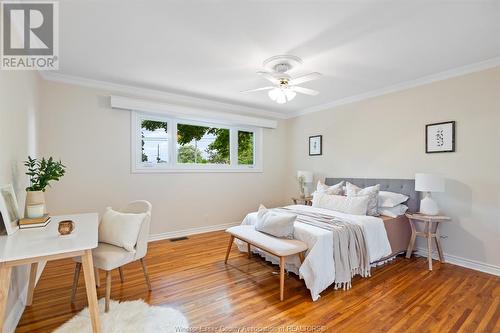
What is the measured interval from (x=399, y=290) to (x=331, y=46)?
2601mm

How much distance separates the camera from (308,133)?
17.0 feet

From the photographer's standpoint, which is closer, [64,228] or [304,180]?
[64,228]

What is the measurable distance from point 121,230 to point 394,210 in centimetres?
342

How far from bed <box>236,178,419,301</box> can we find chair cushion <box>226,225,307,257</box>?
0.13m

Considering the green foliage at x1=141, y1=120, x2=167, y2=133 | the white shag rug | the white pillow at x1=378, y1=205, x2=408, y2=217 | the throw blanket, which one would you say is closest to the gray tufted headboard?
the white pillow at x1=378, y1=205, x2=408, y2=217

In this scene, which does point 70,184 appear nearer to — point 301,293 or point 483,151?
point 301,293

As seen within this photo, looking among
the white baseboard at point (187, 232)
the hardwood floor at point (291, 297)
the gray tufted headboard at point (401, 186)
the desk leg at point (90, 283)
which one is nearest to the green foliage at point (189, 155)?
the white baseboard at point (187, 232)

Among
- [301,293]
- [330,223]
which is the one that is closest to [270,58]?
[330,223]

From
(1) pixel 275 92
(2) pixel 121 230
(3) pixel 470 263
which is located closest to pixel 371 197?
(3) pixel 470 263

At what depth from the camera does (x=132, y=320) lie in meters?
1.94

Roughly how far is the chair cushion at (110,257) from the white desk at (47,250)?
0.30 meters

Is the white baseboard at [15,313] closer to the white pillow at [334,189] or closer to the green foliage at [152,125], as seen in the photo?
the green foliage at [152,125]

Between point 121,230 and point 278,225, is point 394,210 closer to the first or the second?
point 278,225

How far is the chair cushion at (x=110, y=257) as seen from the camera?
6.64ft
